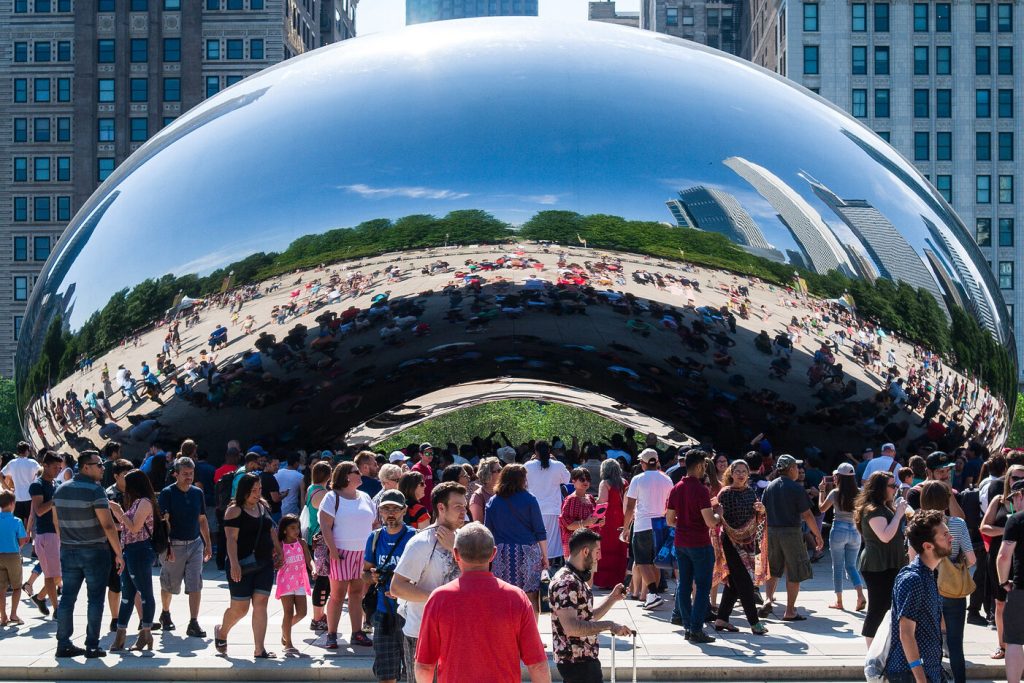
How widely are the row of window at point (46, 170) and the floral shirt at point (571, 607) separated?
238ft

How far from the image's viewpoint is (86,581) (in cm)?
902

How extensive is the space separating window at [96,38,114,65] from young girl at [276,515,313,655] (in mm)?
70050

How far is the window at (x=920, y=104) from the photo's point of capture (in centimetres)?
7100

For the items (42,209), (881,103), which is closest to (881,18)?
(881,103)

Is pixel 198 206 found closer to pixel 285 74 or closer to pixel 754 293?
pixel 285 74

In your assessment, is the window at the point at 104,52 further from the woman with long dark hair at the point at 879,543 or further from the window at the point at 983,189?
the woman with long dark hair at the point at 879,543

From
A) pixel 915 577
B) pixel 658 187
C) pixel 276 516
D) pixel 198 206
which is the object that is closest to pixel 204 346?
pixel 198 206

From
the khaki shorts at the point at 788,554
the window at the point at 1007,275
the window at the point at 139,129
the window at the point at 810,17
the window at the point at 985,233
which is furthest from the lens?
the window at the point at 139,129

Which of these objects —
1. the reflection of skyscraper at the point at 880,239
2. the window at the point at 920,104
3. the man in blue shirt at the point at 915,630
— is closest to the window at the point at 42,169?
the window at the point at 920,104

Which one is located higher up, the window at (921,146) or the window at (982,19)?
the window at (982,19)

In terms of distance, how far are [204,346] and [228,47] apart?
61.9 meters

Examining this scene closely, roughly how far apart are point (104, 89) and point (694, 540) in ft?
233

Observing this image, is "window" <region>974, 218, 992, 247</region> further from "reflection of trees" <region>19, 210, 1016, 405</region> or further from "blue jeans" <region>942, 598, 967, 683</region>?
"blue jeans" <region>942, 598, 967, 683</region>

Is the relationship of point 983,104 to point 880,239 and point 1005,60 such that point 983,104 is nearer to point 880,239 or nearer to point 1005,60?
point 1005,60
